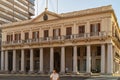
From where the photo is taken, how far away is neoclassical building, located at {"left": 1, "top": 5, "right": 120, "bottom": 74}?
117 ft

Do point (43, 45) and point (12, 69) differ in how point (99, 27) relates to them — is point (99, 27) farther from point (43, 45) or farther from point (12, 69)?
point (12, 69)

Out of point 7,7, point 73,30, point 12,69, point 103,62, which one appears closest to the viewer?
point 103,62

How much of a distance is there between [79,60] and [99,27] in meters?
7.35

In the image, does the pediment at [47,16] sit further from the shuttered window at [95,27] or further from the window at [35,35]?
the shuttered window at [95,27]

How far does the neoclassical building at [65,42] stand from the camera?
35.6 metres

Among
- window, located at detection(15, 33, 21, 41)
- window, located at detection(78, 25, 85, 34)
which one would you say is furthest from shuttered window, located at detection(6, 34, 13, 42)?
window, located at detection(78, 25, 85, 34)

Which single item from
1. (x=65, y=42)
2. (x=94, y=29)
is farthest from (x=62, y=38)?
(x=94, y=29)

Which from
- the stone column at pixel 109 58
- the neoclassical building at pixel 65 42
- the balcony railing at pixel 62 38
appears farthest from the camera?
the balcony railing at pixel 62 38

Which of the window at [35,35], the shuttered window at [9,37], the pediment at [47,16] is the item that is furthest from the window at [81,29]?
the shuttered window at [9,37]

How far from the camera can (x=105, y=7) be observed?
117ft

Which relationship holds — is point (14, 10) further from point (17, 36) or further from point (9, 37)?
point (17, 36)

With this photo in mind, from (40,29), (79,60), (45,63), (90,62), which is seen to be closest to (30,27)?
(40,29)

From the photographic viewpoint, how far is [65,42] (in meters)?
39.1

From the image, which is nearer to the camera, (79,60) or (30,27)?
(79,60)
